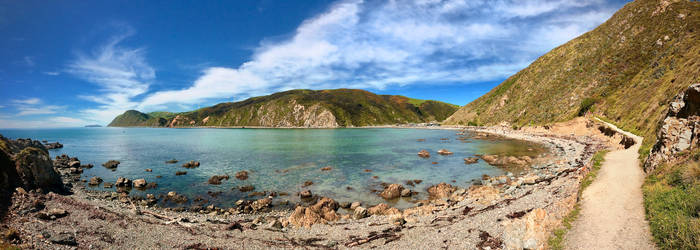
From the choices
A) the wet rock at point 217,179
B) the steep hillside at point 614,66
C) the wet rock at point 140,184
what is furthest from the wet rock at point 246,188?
the steep hillside at point 614,66

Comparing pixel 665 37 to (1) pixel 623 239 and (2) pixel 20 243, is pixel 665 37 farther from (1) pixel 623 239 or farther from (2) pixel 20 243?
(2) pixel 20 243

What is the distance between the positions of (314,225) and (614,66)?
4774 inches

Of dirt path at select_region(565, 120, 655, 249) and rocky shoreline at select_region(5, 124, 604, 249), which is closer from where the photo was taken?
dirt path at select_region(565, 120, 655, 249)

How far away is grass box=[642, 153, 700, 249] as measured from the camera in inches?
299

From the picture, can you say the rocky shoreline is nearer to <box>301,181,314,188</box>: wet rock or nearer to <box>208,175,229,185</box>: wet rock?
<box>301,181,314,188</box>: wet rock

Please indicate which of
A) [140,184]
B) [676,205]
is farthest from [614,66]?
[140,184]

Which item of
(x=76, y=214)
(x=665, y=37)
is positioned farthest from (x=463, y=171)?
(x=665, y=37)

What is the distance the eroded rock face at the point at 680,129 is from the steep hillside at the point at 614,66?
37.8 metres

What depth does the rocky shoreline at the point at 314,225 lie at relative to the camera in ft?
Answer: 44.1

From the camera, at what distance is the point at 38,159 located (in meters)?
25.8

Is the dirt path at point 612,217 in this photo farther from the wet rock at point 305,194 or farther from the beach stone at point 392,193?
the wet rock at point 305,194

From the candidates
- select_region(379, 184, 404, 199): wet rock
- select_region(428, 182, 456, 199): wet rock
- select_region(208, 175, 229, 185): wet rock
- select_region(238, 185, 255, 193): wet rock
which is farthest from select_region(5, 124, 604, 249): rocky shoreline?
select_region(208, 175, 229, 185): wet rock

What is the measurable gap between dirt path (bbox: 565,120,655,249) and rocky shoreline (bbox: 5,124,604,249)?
98 cm

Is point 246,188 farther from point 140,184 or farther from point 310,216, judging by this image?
point 310,216
